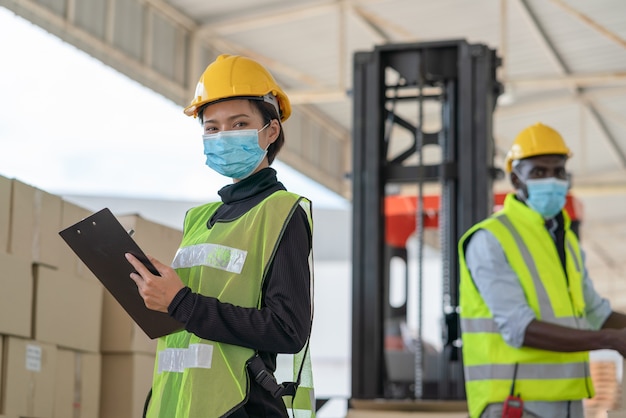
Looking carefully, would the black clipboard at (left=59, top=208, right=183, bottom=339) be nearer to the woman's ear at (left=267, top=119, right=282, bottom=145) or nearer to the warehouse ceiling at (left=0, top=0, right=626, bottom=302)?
the woman's ear at (left=267, top=119, right=282, bottom=145)

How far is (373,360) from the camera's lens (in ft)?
19.1

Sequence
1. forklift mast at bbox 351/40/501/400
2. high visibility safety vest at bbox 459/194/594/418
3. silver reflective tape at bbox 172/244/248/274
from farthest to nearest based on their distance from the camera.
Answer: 1. forklift mast at bbox 351/40/501/400
2. high visibility safety vest at bbox 459/194/594/418
3. silver reflective tape at bbox 172/244/248/274

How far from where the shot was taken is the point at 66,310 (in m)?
4.54

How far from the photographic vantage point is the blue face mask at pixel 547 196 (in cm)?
474

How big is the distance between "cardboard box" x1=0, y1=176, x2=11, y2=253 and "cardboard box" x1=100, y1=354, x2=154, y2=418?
0.85 meters

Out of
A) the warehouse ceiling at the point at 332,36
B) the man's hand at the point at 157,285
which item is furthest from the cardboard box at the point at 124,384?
the warehouse ceiling at the point at 332,36

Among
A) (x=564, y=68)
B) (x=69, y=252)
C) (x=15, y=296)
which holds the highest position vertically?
(x=564, y=68)

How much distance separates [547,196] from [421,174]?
1.38 meters

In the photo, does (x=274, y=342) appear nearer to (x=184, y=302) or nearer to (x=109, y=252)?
(x=184, y=302)

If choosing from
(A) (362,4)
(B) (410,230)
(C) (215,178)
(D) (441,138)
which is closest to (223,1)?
(A) (362,4)

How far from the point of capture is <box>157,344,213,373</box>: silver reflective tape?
285 cm

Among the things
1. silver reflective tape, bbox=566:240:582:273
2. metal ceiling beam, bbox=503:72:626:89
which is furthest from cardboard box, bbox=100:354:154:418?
metal ceiling beam, bbox=503:72:626:89

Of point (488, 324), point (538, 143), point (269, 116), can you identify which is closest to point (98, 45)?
point (538, 143)

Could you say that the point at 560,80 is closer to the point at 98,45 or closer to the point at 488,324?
the point at 98,45
